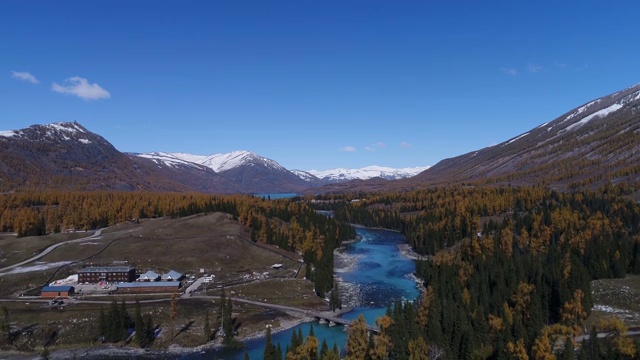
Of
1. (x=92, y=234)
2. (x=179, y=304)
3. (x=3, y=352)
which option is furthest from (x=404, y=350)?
(x=92, y=234)

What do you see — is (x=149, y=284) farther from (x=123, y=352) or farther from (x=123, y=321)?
(x=123, y=352)

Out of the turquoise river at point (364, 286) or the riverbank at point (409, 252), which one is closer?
the turquoise river at point (364, 286)

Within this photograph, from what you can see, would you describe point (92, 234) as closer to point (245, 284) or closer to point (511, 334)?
point (245, 284)

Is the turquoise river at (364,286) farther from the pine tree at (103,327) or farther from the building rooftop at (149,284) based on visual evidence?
the building rooftop at (149,284)

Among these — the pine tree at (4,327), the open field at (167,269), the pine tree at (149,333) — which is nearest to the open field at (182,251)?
the open field at (167,269)

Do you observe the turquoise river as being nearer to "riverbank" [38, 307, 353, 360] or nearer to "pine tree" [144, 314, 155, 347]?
"riverbank" [38, 307, 353, 360]
